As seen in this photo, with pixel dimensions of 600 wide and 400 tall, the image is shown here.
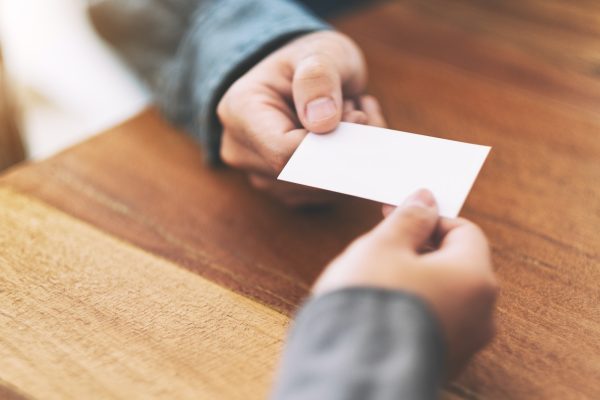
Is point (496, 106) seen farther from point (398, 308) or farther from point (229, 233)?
point (398, 308)

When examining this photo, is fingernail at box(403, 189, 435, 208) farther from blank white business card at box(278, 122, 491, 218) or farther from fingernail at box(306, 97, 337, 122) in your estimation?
fingernail at box(306, 97, 337, 122)

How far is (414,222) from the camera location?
0.40 m

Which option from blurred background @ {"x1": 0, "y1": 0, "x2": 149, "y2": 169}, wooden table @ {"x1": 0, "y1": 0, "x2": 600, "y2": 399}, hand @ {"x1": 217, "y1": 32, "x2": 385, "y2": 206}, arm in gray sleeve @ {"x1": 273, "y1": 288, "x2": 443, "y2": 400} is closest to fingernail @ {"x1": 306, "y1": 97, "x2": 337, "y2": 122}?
hand @ {"x1": 217, "y1": 32, "x2": 385, "y2": 206}

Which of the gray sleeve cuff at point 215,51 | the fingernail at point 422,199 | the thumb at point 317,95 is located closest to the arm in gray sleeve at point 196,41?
the gray sleeve cuff at point 215,51

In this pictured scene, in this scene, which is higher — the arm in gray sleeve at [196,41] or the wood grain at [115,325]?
the arm in gray sleeve at [196,41]

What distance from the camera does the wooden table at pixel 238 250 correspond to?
420 mm

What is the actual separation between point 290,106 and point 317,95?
66 millimetres

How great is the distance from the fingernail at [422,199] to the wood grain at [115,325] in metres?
0.14

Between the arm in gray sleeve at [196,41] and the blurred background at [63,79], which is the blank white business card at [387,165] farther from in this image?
the blurred background at [63,79]

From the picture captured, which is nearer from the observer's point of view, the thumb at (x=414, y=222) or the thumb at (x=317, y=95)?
the thumb at (x=414, y=222)

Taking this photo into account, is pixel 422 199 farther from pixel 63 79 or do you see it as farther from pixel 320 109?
pixel 63 79

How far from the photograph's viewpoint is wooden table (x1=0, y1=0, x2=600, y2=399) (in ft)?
1.38

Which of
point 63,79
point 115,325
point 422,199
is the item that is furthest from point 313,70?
point 63,79

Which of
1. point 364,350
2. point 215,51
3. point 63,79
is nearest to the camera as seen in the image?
point 364,350
